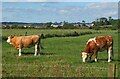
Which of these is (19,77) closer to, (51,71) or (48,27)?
(51,71)

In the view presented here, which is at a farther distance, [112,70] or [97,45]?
[97,45]

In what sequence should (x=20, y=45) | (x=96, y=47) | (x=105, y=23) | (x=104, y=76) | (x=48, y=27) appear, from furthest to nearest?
1. (x=105, y=23)
2. (x=48, y=27)
3. (x=20, y=45)
4. (x=96, y=47)
5. (x=104, y=76)

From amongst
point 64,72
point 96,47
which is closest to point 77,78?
point 64,72

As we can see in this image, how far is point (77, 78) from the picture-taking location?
11.0 metres

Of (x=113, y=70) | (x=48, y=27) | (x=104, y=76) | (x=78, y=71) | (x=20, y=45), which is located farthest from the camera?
(x=48, y=27)

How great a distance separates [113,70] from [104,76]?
3.25 m

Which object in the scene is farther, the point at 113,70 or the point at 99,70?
the point at 99,70

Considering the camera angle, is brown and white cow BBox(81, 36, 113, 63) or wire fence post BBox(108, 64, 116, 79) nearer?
wire fence post BBox(108, 64, 116, 79)

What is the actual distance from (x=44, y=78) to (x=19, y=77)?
2.87ft

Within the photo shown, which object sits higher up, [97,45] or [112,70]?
[97,45]

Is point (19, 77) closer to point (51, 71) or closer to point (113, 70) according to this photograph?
point (51, 71)

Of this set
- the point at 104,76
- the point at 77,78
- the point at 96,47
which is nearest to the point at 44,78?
the point at 77,78

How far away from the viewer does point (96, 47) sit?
1881 cm

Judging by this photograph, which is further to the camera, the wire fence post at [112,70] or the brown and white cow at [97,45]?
the brown and white cow at [97,45]
